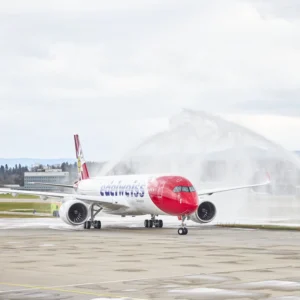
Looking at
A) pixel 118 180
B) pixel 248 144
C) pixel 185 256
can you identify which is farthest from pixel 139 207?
pixel 185 256

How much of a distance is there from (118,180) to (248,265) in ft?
101

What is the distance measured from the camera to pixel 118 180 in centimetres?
5844

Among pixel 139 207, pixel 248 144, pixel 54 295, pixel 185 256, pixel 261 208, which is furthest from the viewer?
pixel 261 208

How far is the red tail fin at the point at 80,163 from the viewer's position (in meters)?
65.5

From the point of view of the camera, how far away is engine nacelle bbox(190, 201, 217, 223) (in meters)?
56.2

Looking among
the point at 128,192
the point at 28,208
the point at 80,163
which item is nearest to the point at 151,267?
the point at 128,192

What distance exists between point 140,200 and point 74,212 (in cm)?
482

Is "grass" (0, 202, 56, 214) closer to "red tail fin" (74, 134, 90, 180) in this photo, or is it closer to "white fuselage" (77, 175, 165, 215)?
"red tail fin" (74, 134, 90, 180)

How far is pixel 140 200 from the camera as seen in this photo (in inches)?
2144

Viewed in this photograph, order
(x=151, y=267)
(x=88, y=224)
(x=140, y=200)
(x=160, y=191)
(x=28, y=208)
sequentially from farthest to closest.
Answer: (x=28, y=208)
(x=88, y=224)
(x=140, y=200)
(x=160, y=191)
(x=151, y=267)

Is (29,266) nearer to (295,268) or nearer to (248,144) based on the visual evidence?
(295,268)

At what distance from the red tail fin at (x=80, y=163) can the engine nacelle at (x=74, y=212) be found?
9.59 meters

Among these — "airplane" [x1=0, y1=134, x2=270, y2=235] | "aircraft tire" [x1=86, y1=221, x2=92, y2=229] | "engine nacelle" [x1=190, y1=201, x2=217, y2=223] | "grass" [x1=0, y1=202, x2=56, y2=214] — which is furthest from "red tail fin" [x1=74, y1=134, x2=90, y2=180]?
"grass" [x1=0, y1=202, x2=56, y2=214]

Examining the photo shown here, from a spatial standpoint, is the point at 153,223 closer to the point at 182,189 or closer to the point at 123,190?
the point at 123,190
